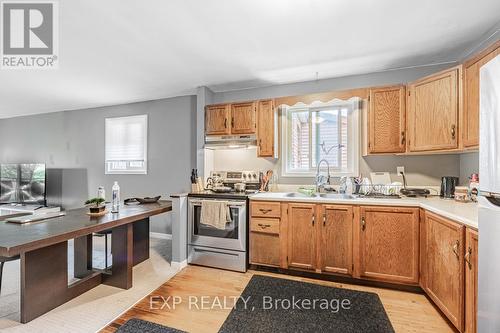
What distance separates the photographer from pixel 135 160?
431 cm

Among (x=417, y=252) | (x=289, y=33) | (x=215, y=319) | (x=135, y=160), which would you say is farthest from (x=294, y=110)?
(x=135, y=160)

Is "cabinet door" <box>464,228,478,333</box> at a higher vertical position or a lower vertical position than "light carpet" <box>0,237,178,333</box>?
higher

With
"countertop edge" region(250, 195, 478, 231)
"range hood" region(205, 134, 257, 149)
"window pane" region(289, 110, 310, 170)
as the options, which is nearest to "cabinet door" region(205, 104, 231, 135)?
"range hood" region(205, 134, 257, 149)

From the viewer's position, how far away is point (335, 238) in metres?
2.45

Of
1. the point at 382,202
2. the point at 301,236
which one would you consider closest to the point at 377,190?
the point at 382,202

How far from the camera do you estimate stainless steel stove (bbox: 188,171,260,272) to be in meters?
2.72

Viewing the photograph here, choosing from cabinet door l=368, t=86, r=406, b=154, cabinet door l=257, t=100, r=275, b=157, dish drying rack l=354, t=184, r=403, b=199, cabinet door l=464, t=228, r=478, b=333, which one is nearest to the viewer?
Result: cabinet door l=464, t=228, r=478, b=333

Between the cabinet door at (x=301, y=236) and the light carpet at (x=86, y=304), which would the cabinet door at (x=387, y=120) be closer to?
the cabinet door at (x=301, y=236)

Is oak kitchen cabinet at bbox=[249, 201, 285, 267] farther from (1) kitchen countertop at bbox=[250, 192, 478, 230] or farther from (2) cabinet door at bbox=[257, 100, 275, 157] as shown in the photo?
(2) cabinet door at bbox=[257, 100, 275, 157]

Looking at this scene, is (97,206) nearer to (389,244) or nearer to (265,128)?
(265,128)

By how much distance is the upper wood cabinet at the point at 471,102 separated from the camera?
189cm

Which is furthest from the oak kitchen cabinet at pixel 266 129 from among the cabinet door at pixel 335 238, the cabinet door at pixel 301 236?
the cabinet door at pixel 335 238

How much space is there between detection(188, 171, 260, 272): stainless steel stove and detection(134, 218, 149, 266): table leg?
676 millimetres

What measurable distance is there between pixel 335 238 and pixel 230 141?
6.04ft
